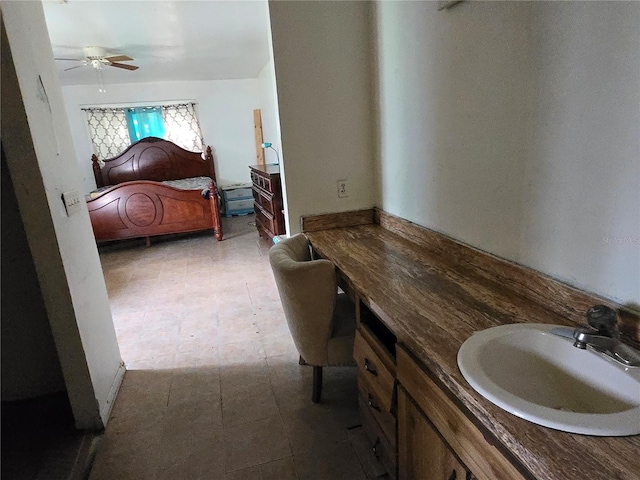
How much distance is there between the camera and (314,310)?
1.64 meters

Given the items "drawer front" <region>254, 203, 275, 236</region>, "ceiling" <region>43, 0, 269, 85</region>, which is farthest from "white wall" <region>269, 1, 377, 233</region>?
"drawer front" <region>254, 203, 275, 236</region>

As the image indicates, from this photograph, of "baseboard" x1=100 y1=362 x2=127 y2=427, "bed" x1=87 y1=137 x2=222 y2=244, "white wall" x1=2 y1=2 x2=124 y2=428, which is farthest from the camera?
"bed" x1=87 y1=137 x2=222 y2=244

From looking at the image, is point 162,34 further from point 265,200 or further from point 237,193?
point 237,193

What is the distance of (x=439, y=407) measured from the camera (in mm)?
950

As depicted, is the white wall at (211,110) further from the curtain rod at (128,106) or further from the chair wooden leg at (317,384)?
the chair wooden leg at (317,384)

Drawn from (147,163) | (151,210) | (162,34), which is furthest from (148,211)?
(162,34)

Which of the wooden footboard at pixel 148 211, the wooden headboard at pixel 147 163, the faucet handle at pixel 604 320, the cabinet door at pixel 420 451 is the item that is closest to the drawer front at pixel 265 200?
the wooden footboard at pixel 148 211

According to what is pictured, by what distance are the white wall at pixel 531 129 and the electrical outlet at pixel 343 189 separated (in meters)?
0.47

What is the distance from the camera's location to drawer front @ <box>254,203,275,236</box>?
4.25 m

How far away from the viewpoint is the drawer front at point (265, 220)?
4.25 meters

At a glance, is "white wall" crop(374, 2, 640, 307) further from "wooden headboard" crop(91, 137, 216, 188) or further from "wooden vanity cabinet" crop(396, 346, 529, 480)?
"wooden headboard" crop(91, 137, 216, 188)

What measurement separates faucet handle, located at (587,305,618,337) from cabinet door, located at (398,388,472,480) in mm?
432

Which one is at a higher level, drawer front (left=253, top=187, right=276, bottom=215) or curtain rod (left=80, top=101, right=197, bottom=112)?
curtain rod (left=80, top=101, right=197, bottom=112)

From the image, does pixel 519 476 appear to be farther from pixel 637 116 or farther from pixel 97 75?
pixel 97 75
